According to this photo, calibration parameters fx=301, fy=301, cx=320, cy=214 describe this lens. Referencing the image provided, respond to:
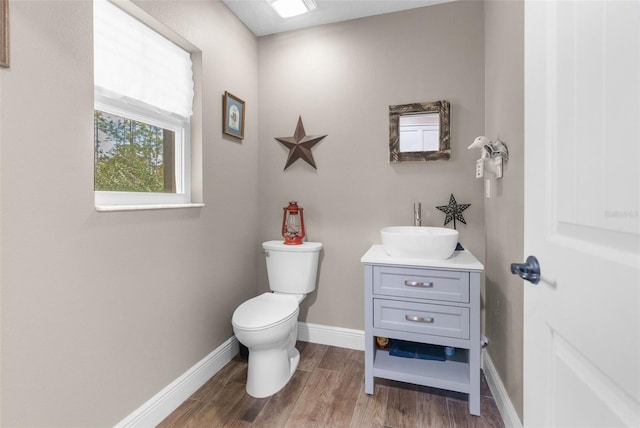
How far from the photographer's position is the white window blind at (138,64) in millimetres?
1332

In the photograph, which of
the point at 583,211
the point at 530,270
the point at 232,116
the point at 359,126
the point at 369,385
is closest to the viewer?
the point at 583,211

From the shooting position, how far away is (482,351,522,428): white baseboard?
137 cm

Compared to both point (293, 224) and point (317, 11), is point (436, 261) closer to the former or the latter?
point (293, 224)

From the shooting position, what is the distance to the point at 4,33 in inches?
36.8

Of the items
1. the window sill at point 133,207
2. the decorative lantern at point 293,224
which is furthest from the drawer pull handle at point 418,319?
the window sill at point 133,207

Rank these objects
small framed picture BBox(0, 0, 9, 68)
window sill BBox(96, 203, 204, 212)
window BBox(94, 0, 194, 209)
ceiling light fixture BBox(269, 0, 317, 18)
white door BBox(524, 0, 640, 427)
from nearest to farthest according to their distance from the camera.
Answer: white door BBox(524, 0, 640, 427) → small framed picture BBox(0, 0, 9, 68) → window sill BBox(96, 203, 204, 212) → window BBox(94, 0, 194, 209) → ceiling light fixture BBox(269, 0, 317, 18)

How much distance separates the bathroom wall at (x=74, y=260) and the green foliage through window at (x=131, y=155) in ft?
0.59

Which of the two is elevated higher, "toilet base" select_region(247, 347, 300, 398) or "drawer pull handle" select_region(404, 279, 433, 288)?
"drawer pull handle" select_region(404, 279, 433, 288)

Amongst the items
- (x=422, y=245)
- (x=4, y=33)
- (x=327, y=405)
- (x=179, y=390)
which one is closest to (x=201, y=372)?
(x=179, y=390)

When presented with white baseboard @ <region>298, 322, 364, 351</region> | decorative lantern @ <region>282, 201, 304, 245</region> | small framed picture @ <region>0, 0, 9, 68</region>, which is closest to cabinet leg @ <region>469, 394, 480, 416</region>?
white baseboard @ <region>298, 322, 364, 351</region>

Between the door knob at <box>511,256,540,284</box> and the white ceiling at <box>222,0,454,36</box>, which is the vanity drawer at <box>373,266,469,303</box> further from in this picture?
the white ceiling at <box>222,0,454,36</box>

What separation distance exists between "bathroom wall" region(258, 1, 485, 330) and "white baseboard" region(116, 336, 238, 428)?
1.99 feet

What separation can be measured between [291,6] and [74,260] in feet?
6.22

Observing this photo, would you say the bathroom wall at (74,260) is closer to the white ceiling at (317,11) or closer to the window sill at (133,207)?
the window sill at (133,207)
